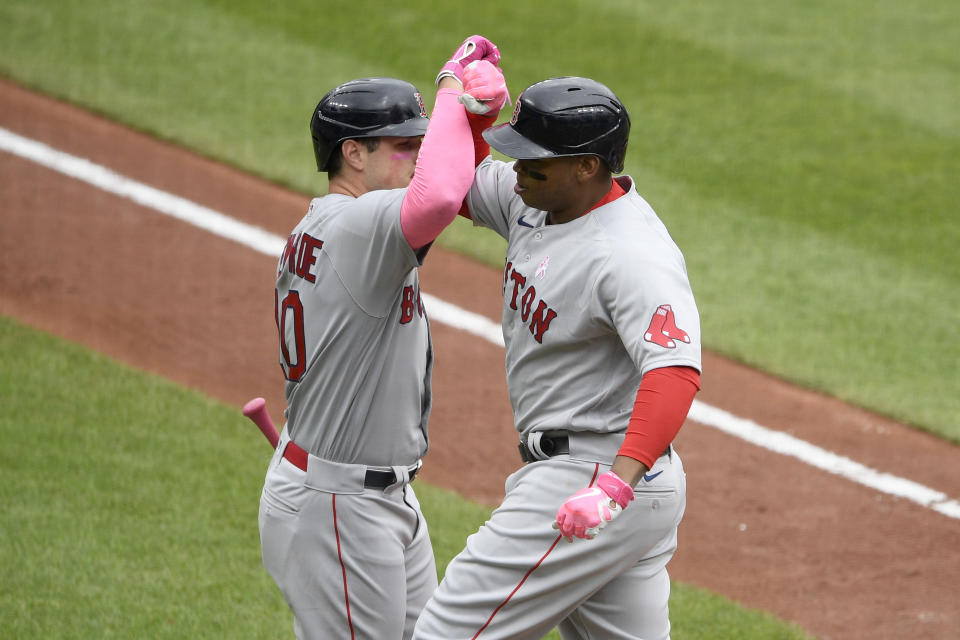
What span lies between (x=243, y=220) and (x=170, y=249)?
614 millimetres

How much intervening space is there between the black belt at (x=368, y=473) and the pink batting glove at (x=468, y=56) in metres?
1.07

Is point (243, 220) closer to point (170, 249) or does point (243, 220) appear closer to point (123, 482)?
point (170, 249)

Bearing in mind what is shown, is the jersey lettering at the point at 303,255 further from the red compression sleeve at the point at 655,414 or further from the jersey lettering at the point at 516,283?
the red compression sleeve at the point at 655,414

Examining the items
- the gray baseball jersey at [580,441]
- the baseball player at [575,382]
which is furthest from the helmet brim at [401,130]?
the gray baseball jersey at [580,441]

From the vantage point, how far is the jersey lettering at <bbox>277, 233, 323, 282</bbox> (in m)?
3.38

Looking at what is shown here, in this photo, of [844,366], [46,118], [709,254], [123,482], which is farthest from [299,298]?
[46,118]

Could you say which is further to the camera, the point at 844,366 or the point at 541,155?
the point at 844,366

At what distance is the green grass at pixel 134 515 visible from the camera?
4.52 meters

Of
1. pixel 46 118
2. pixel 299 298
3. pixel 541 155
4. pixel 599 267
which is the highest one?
pixel 541 155

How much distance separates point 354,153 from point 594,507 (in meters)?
1.24

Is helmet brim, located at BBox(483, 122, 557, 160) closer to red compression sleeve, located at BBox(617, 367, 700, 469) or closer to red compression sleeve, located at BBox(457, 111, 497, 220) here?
red compression sleeve, located at BBox(457, 111, 497, 220)

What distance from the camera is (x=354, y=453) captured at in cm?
346

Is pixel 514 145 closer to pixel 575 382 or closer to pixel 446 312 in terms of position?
pixel 575 382

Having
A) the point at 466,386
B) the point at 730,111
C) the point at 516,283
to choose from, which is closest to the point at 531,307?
the point at 516,283
